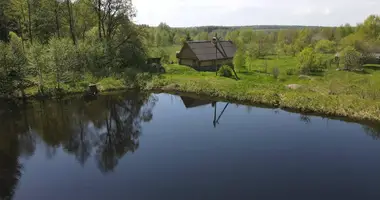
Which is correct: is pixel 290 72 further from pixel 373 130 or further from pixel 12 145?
pixel 12 145

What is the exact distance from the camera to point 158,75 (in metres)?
35.1

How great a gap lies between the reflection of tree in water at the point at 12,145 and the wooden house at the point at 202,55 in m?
22.3

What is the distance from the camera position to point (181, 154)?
16.2 m

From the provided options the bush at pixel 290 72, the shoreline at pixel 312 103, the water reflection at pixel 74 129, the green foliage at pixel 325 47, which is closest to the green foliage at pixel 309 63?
the bush at pixel 290 72

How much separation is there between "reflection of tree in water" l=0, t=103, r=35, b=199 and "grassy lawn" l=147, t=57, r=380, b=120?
12971 mm

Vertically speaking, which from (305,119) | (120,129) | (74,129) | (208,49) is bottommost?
(120,129)

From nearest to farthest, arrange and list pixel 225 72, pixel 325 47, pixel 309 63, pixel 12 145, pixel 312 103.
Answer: pixel 12 145 → pixel 312 103 → pixel 225 72 → pixel 309 63 → pixel 325 47

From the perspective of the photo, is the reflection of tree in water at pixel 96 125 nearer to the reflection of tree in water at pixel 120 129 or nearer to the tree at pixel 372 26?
the reflection of tree in water at pixel 120 129

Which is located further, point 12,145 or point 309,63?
point 309,63

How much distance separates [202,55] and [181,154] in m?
26.1

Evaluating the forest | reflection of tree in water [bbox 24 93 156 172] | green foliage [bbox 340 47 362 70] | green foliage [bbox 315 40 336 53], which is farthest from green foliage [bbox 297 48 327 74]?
reflection of tree in water [bbox 24 93 156 172]

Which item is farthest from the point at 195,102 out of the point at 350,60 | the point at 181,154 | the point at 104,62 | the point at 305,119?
the point at 350,60

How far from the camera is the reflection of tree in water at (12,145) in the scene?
13555 millimetres

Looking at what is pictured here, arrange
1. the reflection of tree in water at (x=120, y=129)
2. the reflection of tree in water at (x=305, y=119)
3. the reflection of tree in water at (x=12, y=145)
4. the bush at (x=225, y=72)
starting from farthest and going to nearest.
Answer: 1. the bush at (x=225, y=72)
2. the reflection of tree in water at (x=305, y=119)
3. the reflection of tree in water at (x=120, y=129)
4. the reflection of tree in water at (x=12, y=145)
